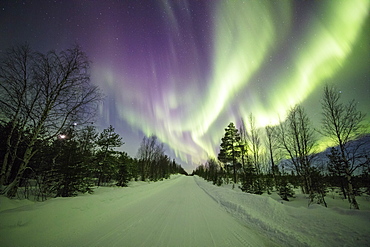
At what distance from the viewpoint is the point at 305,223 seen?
179 inches

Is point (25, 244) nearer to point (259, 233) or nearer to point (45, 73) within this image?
point (259, 233)

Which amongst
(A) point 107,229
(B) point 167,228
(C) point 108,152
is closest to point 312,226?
(B) point 167,228

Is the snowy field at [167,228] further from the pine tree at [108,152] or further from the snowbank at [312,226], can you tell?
the pine tree at [108,152]

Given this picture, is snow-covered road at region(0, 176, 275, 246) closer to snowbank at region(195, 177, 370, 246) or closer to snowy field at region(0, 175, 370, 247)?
snowy field at region(0, 175, 370, 247)

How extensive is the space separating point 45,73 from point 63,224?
738cm

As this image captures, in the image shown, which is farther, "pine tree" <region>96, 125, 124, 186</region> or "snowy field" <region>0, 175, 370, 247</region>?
"pine tree" <region>96, 125, 124, 186</region>

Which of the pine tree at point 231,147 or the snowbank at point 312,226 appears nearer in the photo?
the snowbank at point 312,226

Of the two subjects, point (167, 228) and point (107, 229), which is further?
point (167, 228)

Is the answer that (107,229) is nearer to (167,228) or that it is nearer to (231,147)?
(167,228)

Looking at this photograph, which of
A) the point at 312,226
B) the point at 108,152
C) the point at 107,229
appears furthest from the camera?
the point at 108,152

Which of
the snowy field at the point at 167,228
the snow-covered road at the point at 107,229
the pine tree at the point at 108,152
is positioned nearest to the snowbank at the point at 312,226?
the snowy field at the point at 167,228

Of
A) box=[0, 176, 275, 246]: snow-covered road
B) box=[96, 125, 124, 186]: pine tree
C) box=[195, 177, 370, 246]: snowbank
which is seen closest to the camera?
box=[0, 176, 275, 246]: snow-covered road

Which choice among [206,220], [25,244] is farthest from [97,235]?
[206,220]

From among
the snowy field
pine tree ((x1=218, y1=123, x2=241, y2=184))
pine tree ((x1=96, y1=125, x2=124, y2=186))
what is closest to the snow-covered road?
the snowy field
